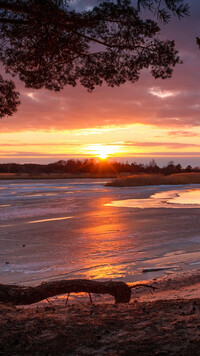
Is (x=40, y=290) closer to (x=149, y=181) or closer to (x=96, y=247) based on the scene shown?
(x=96, y=247)

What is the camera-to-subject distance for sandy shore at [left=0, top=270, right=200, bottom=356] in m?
3.49

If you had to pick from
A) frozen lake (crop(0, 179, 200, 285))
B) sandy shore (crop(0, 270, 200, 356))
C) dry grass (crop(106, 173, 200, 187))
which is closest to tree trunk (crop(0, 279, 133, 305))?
sandy shore (crop(0, 270, 200, 356))

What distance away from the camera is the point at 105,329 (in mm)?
3953

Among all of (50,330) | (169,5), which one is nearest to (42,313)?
(50,330)

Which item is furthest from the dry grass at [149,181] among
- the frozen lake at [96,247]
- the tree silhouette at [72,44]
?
the tree silhouette at [72,44]

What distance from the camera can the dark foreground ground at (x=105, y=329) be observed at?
3.48 m

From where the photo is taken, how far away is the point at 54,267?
8.20 metres

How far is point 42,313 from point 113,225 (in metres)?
10.0

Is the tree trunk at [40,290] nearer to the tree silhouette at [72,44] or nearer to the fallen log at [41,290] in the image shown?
the fallen log at [41,290]

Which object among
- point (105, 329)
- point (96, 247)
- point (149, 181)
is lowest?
point (96, 247)

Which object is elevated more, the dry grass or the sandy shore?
the dry grass

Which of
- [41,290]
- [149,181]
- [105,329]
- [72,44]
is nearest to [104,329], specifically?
[105,329]

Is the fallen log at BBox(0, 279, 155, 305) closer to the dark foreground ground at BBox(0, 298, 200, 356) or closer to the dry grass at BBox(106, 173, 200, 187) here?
the dark foreground ground at BBox(0, 298, 200, 356)

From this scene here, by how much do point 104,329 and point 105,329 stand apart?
1 centimetres
